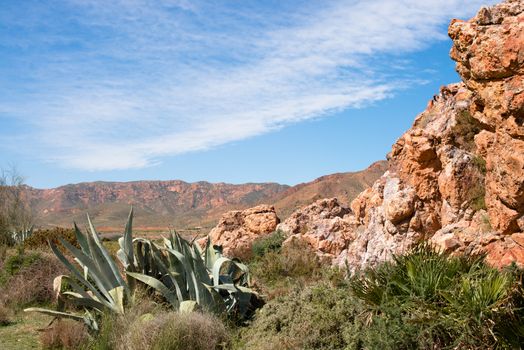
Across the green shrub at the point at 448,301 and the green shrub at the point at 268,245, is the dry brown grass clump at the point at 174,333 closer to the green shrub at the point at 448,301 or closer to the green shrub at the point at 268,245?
the green shrub at the point at 448,301

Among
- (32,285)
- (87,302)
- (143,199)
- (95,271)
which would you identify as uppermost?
(143,199)

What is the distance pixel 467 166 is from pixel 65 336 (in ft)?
24.3

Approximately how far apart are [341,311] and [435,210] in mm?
4039

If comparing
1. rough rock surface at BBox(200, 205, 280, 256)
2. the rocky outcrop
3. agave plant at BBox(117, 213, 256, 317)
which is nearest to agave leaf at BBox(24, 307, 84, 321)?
agave plant at BBox(117, 213, 256, 317)

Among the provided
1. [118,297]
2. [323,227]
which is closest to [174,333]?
[118,297]

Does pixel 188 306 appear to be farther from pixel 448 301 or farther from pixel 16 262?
pixel 16 262

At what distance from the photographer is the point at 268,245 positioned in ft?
53.8

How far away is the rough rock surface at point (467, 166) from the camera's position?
7.69 m

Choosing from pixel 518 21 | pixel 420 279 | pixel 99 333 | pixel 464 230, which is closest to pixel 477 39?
pixel 518 21

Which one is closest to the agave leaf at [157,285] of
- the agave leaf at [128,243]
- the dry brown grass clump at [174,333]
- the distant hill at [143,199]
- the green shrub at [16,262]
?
the agave leaf at [128,243]

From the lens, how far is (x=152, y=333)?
23.3 feet

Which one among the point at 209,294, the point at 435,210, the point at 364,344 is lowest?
the point at 364,344

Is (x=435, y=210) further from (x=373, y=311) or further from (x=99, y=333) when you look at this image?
(x=99, y=333)

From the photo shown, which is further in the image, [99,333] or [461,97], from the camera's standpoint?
[461,97]
